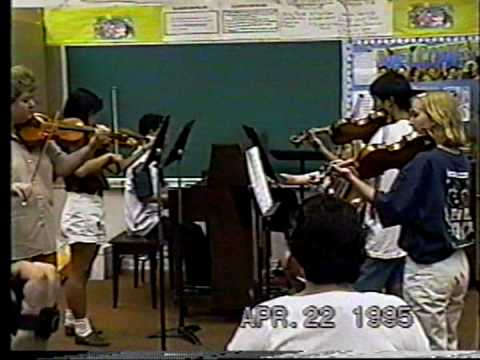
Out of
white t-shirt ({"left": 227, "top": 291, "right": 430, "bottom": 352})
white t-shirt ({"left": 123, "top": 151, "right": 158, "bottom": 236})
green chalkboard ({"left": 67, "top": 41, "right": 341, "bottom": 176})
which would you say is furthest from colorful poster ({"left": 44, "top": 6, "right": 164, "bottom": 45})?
white t-shirt ({"left": 227, "top": 291, "right": 430, "bottom": 352})

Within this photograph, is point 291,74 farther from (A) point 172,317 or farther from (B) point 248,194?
(A) point 172,317

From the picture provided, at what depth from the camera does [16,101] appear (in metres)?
2.13

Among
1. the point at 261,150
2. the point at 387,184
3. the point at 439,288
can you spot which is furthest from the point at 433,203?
the point at 261,150

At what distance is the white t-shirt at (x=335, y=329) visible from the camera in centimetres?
162

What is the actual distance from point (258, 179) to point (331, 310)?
4.21ft

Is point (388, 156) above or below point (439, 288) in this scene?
above

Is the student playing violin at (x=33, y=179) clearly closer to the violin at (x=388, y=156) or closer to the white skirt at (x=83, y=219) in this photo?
the white skirt at (x=83, y=219)

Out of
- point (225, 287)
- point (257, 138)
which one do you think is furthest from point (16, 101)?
point (225, 287)

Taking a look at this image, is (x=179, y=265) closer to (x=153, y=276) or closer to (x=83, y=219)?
(x=153, y=276)

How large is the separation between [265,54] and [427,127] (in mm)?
577

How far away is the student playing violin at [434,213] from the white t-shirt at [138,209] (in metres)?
0.65

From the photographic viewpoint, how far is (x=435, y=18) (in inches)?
109

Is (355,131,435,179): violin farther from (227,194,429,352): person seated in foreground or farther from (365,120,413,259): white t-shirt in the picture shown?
(227,194,429,352): person seated in foreground
